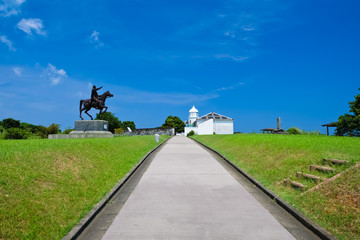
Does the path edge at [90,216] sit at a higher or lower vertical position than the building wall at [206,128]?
lower

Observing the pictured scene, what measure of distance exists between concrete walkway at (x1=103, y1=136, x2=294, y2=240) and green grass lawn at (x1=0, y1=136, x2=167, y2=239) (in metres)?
1.13

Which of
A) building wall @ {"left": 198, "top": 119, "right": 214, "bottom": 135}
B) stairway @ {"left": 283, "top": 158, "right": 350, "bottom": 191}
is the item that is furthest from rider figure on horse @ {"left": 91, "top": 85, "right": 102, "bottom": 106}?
building wall @ {"left": 198, "top": 119, "right": 214, "bottom": 135}

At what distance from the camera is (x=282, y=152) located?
1119 cm

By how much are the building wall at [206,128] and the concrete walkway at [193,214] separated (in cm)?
6113

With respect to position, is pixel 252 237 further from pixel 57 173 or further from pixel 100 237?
pixel 57 173

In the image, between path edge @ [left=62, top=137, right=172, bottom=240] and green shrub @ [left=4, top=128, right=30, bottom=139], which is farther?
green shrub @ [left=4, top=128, right=30, bottom=139]

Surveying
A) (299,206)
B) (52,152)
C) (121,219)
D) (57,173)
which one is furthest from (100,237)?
(52,152)

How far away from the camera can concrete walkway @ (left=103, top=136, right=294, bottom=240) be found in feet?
14.4

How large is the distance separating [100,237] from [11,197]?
2468mm

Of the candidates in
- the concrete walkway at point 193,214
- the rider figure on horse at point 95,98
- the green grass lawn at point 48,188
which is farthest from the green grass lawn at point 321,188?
the rider figure on horse at point 95,98

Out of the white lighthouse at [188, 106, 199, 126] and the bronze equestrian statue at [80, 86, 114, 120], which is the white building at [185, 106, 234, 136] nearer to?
the white lighthouse at [188, 106, 199, 126]

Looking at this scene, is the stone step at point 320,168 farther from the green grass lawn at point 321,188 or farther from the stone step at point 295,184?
the stone step at point 295,184

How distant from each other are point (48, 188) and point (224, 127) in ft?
235

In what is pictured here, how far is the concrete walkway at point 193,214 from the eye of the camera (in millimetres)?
4402
